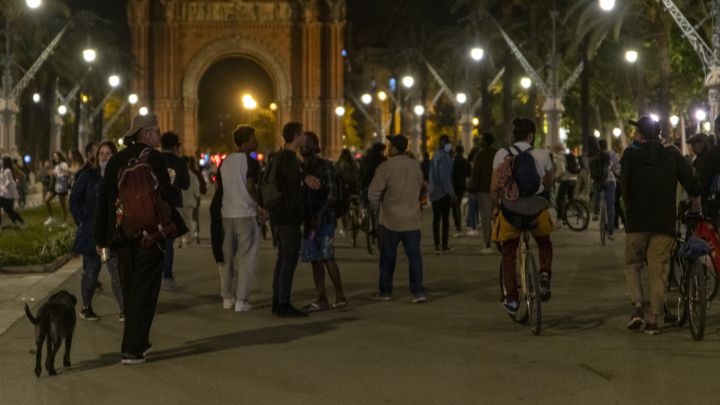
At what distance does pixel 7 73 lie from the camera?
156 feet

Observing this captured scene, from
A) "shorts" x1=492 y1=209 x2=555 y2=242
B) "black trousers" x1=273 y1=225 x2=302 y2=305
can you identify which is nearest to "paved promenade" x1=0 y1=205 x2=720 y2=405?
"black trousers" x1=273 y1=225 x2=302 y2=305

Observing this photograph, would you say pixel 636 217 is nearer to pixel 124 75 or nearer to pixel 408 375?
pixel 408 375

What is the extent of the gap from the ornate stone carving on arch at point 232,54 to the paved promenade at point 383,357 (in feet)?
216

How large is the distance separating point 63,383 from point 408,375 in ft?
8.22

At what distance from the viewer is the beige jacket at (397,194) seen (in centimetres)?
1499

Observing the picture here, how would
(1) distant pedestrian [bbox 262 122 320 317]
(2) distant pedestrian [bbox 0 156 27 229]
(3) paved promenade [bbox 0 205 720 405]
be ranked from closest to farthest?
(3) paved promenade [bbox 0 205 720 405]
(1) distant pedestrian [bbox 262 122 320 317]
(2) distant pedestrian [bbox 0 156 27 229]

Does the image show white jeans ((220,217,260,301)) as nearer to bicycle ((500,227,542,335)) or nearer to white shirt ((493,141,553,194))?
white shirt ((493,141,553,194))

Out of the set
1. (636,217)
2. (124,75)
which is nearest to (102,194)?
(636,217)

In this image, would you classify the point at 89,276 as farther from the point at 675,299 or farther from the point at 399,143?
the point at 675,299

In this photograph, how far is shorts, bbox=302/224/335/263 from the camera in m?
14.3

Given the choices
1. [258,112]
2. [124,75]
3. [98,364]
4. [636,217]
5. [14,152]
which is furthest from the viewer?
[258,112]

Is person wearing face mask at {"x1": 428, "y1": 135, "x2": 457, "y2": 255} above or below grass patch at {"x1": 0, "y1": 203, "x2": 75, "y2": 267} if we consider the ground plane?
above

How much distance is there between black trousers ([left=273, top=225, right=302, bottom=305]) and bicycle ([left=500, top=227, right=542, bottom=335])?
89.4 inches

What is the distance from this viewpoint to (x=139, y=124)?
36.0ft
